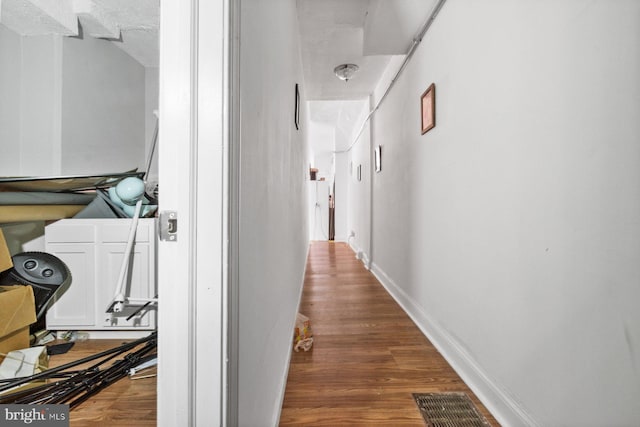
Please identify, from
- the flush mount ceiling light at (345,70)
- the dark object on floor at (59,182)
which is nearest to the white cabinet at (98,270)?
the dark object on floor at (59,182)

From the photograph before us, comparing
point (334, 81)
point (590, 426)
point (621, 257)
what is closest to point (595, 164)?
point (621, 257)

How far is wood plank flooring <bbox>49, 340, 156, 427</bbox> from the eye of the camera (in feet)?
3.90

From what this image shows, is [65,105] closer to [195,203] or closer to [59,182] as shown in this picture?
[59,182]

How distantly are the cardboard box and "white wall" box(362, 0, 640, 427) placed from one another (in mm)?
2517

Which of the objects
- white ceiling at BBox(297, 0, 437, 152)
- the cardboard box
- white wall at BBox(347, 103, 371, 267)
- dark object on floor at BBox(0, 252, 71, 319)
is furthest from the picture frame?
the cardboard box

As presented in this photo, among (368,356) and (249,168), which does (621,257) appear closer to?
(249,168)

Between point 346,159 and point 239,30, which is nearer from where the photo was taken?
point 239,30

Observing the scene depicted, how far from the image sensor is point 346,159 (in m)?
7.30

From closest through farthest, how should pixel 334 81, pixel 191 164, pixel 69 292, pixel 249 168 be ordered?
pixel 191 164 < pixel 249 168 < pixel 69 292 < pixel 334 81

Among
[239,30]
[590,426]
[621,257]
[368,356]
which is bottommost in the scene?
[368,356]

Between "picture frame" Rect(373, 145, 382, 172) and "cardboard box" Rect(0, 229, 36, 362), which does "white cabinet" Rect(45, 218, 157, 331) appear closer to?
"cardboard box" Rect(0, 229, 36, 362)

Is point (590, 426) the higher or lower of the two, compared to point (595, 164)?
lower

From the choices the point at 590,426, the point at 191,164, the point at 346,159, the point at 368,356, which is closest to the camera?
the point at 191,164

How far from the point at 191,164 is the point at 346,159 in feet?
22.9
